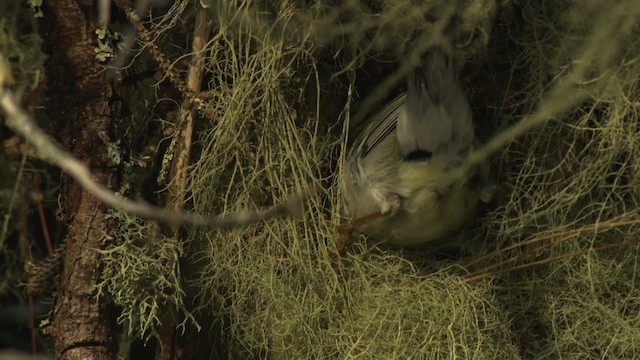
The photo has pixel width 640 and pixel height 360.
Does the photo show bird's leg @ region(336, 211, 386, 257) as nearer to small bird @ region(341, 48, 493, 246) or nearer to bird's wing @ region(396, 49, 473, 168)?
small bird @ region(341, 48, 493, 246)

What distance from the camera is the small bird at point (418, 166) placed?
1572mm

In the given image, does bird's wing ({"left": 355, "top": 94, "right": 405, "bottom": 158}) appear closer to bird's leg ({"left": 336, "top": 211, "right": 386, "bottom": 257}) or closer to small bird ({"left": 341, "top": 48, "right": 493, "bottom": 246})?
small bird ({"left": 341, "top": 48, "right": 493, "bottom": 246})

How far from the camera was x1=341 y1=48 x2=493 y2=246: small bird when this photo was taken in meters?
1.57

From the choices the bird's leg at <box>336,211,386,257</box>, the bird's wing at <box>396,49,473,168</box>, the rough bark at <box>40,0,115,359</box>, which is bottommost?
the bird's leg at <box>336,211,386,257</box>

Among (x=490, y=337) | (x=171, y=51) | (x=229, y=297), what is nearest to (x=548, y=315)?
(x=490, y=337)

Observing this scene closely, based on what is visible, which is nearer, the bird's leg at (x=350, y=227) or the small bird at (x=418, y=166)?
the small bird at (x=418, y=166)

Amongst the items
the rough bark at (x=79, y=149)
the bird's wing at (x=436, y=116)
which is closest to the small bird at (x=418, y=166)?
the bird's wing at (x=436, y=116)

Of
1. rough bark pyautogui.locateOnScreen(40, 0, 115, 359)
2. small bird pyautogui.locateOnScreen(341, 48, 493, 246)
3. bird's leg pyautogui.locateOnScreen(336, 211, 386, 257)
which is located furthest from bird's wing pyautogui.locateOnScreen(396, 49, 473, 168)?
rough bark pyautogui.locateOnScreen(40, 0, 115, 359)

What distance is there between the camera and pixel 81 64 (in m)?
1.71

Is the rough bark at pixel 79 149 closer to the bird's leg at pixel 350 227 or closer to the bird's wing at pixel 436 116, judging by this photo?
the bird's leg at pixel 350 227

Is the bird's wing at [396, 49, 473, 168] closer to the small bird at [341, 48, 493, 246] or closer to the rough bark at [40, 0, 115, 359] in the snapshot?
the small bird at [341, 48, 493, 246]

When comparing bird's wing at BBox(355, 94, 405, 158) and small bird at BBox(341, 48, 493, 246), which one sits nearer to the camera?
small bird at BBox(341, 48, 493, 246)

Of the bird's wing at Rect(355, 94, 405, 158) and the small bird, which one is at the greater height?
the bird's wing at Rect(355, 94, 405, 158)

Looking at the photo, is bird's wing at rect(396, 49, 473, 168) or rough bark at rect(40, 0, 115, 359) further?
rough bark at rect(40, 0, 115, 359)
